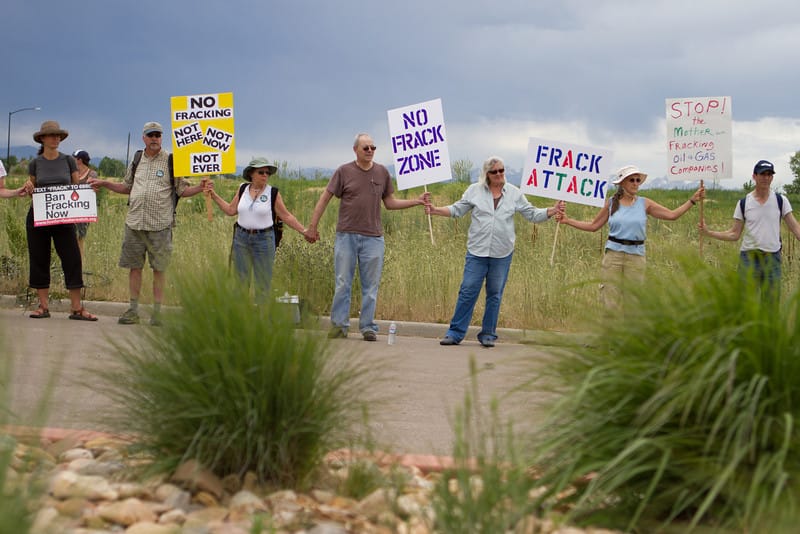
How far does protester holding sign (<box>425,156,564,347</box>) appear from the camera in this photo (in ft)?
36.1

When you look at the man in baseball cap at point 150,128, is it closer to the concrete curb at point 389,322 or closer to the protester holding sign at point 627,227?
the concrete curb at point 389,322

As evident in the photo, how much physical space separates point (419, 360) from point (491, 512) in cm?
649

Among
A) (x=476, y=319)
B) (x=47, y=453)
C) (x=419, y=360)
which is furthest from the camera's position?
(x=476, y=319)

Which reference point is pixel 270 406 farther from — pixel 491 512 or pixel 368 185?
pixel 368 185

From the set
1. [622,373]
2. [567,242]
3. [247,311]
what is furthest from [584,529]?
[567,242]

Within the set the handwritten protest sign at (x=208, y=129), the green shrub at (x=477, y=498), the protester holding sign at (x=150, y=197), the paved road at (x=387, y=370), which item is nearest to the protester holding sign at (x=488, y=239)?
the paved road at (x=387, y=370)

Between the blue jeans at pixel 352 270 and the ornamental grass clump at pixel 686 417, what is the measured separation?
712cm

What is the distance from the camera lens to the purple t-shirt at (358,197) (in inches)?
443

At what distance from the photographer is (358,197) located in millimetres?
Result: 11250

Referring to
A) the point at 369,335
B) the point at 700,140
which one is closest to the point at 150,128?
the point at 369,335

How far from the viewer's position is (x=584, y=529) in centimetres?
398

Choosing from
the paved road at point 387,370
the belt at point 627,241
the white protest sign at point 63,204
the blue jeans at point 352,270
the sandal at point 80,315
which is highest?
the white protest sign at point 63,204

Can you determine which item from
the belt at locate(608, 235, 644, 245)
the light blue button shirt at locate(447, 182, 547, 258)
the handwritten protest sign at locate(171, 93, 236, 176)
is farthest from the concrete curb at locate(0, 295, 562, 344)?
the handwritten protest sign at locate(171, 93, 236, 176)

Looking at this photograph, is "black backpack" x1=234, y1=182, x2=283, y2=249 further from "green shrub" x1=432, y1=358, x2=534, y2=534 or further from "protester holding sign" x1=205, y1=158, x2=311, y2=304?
"green shrub" x1=432, y1=358, x2=534, y2=534
